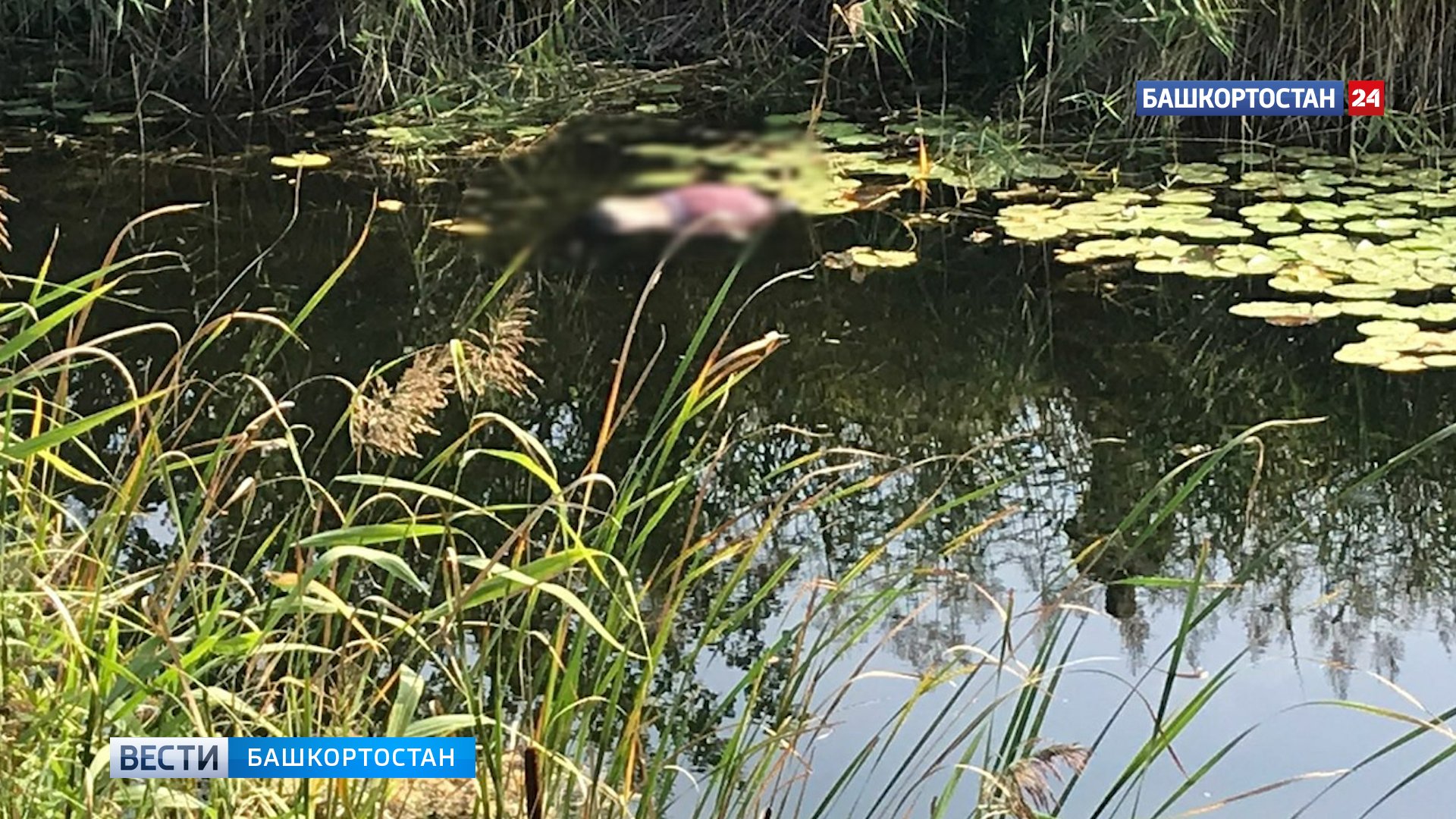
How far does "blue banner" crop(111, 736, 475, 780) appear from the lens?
0.53 meters

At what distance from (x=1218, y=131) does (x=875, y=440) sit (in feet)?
6.11

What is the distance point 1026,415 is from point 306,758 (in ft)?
5.71

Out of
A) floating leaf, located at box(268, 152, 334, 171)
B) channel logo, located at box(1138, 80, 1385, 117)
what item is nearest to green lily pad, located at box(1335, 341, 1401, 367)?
channel logo, located at box(1138, 80, 1385, 117)

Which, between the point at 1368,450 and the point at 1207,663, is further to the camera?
the point at 1368,450

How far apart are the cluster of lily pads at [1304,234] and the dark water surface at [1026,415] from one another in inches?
2.4

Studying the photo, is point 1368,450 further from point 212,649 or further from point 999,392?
point 212,649

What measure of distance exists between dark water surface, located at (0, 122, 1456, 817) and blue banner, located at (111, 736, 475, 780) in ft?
1.53

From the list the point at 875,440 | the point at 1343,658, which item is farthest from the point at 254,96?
the point at 1343,658

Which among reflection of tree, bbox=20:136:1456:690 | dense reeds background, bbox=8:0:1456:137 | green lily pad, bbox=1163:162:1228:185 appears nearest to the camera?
dense reeds background, bbox=8:0:1456:137

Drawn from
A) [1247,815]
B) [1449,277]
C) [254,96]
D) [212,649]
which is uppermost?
[254,96]

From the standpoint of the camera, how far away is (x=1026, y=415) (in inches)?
86.3

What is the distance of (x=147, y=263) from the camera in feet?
9.08

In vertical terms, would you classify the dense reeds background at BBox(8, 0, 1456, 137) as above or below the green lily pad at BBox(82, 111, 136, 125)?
above

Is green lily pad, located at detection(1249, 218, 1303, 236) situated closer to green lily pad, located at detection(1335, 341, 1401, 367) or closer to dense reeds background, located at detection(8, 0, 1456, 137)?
dense reeds background, located at detection(8, 0, 1456, 137)
